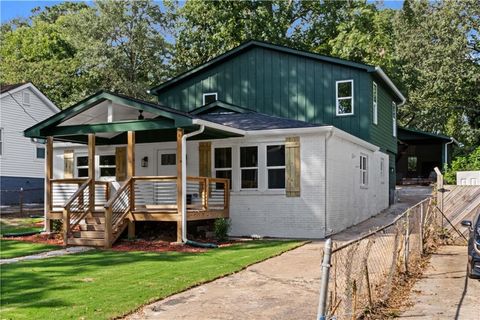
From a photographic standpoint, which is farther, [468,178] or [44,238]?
[44,238]

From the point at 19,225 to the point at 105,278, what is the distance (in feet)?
37.8

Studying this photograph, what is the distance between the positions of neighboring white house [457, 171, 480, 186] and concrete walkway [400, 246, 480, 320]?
13.3 ft

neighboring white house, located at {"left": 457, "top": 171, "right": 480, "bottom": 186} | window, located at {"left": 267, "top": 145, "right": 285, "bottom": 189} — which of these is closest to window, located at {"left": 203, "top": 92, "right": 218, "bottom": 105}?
window, located at {"left": 267, "top": 145, "right": 285, "bottom": 189}

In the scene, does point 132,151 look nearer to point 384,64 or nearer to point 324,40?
point 384,64

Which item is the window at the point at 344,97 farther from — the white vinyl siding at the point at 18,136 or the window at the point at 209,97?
the white vinyl siding at the point at 18,136

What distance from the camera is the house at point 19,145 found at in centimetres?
2748

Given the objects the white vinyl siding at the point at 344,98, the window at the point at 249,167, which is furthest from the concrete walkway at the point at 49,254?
the white vinyl siding at the point at 344,98

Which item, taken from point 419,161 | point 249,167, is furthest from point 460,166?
point 419,161

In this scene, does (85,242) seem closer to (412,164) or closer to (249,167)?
(249,167)

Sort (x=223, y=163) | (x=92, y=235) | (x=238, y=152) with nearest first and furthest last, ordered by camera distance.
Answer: (x=92, y=235)
(x=238, y=152)
(x=223, y=163)

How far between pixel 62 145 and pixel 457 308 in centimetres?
1541

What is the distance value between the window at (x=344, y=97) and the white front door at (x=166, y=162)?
20.5 ft

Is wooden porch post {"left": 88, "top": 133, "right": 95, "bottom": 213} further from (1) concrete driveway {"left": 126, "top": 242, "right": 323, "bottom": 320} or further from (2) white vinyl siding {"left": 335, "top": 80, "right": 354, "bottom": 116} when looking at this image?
(2) white vinyl siding {"left": 335, "top": 80, "right": 354, "bottom": 116}

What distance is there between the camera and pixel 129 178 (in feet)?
44.8
